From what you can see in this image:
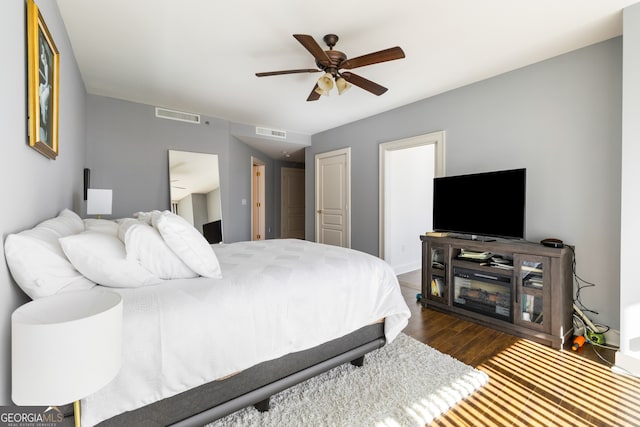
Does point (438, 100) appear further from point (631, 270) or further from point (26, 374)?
point (26, 374)

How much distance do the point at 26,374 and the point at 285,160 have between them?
23.8ft

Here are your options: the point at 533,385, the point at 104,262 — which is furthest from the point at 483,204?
the point at 104,262

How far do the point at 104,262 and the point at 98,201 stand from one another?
2.05m

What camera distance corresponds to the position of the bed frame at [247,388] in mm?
1296

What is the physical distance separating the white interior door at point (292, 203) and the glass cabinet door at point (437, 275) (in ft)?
16.0

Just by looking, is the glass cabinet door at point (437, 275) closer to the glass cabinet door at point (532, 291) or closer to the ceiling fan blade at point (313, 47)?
the glass cabinet door at point (532, 291)

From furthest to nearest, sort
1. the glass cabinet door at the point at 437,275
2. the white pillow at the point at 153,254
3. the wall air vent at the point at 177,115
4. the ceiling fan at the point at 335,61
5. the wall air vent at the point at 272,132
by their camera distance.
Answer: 1. the wall air vent at the point at 272,132
2. the wall air vent at the point at 177,115
3. the glass cabinet door at the point at 437,275
4. the ceiling fan at the point at 335,61
5. the white pillow at the point at 153,254

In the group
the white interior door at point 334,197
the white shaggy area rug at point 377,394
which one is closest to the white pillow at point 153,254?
the white shaggy area rug at point 377,394

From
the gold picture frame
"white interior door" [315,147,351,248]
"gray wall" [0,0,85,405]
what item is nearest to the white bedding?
"gray wall" [0,0,85,405]

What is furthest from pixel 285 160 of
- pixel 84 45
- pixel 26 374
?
pixel 26 374

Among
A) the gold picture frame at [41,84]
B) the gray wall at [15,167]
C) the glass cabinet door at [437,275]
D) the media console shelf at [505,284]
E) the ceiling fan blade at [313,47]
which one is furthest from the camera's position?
the glass cabinet door at [437,275]

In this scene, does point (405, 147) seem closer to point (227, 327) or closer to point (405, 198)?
point (405, 198)

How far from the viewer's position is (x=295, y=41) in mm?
2531

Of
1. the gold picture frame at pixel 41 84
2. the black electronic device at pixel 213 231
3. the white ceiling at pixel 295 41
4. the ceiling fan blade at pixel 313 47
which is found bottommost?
the black electronic device at pixel 213 231
